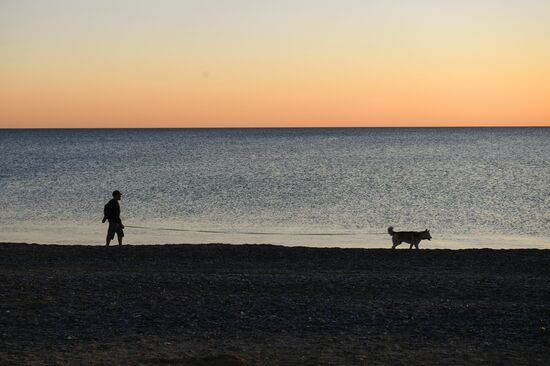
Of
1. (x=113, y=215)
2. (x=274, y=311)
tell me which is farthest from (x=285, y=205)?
(x=274, y=311)

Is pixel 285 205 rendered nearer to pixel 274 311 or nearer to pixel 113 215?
pixel 113 215

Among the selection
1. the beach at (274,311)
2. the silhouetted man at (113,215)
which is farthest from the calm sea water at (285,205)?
the beach at (274,311)

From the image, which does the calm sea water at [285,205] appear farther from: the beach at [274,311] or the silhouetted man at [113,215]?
the beach at [274,311]

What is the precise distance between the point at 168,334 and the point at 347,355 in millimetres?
2746

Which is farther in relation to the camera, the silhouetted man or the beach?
the silhouetted man

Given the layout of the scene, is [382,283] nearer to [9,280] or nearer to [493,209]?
[9,280]

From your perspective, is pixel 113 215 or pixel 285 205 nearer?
pixel 113 215

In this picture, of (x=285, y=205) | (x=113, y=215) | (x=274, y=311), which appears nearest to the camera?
(x=274, y=311)

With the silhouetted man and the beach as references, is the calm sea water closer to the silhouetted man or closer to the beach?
the silhouetted man

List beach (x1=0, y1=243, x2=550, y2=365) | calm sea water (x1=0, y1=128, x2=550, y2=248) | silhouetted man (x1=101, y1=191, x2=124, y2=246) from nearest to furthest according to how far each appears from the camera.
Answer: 1. beach (x1=0, y1=243, x2=550, y2=365)
2. silhouetted man (x1=101, y1=191, x2=124, y2=246)
3. calm sea water (x1=0, y1=128, x2=550, y2=248)

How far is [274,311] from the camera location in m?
13.1

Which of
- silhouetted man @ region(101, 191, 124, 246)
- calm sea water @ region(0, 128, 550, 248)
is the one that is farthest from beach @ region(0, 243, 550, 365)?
calm sea water @ region(0, 128, 550, 248)

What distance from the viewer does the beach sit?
413 inches

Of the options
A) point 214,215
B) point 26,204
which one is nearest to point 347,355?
point 214,215
